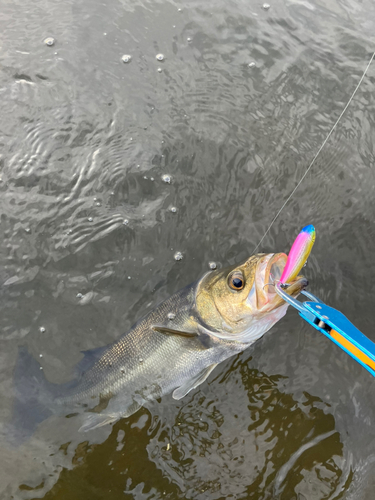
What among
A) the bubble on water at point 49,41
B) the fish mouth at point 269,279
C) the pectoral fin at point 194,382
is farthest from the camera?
the bubble on water at point 49,41

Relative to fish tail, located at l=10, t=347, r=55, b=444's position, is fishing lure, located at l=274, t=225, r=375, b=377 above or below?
above

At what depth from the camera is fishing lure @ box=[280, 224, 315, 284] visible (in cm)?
225

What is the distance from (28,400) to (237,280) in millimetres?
2134

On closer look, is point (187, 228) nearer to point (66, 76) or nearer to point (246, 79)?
point (246, 79)

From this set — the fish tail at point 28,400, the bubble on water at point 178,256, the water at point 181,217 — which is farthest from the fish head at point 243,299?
the fish tail at point 28,400

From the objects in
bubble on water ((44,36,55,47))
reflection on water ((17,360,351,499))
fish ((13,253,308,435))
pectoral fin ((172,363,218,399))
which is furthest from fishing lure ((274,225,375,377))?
bubble on water ((44,36,55,47))

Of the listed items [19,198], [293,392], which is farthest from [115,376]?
[19,198]

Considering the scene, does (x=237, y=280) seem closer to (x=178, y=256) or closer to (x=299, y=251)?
(x=299, y=251)

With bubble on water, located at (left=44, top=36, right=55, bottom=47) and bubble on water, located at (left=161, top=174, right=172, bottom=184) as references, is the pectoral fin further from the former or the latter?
bubble on water, located at (left=44, top=36, right=55, bottom=47)

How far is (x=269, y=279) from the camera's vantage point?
2.76 metres

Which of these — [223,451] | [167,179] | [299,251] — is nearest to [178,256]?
[167,179]

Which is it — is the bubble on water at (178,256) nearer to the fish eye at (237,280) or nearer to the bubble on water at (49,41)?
the fish eye at (237,280)

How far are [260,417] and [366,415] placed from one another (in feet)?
3.14

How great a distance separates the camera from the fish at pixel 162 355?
3018 millimetres
